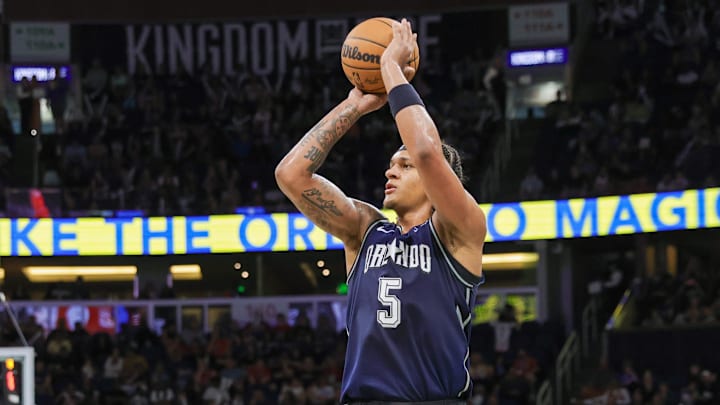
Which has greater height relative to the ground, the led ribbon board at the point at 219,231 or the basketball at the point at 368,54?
the basketball at the point at 368,54

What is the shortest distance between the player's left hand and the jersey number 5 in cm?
89

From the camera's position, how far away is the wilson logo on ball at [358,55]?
5605 millimetres

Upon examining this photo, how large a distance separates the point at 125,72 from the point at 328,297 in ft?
24.9

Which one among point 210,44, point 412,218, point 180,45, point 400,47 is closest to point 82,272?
point 180,45

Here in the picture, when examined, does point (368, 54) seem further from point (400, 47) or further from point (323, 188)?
point (323, 188)

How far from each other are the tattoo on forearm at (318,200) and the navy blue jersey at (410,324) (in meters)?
0.38

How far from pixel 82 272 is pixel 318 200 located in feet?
77.1

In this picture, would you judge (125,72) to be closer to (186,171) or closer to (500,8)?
(186,171)

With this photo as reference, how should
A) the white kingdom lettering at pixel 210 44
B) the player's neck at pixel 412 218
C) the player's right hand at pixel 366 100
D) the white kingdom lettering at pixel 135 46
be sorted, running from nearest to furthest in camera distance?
the player's neck at pixel 412 218, the player's right hand at pixel 366 100, the white kingdom lettering at pixel 210 44, the white kingdom lettering at pixel 135 46

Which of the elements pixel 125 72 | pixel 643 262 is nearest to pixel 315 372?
pixel 643 262

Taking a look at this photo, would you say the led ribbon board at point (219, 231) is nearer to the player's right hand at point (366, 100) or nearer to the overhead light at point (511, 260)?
the overhead light at point (511, 260)

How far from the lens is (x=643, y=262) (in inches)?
987

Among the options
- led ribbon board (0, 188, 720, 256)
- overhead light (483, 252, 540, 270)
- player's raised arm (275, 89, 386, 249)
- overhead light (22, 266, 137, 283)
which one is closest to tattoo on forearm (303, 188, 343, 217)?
player's raised arm (275, 89, 386, 249)

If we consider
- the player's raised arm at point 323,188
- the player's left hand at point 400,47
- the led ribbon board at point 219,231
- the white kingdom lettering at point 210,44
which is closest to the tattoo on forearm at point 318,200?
the player's raised arm at point 323,188
